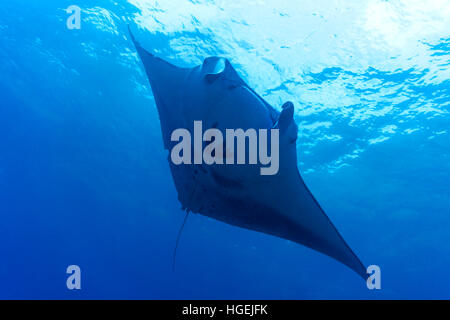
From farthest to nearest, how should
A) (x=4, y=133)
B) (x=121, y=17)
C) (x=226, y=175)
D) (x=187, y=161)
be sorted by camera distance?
(x=4, y=133), (x=121, y=17), (x=187, y=161), (x=226, y=175)

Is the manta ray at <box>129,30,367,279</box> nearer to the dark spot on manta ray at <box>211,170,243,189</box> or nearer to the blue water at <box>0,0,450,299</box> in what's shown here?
the dark spot on manta ray at <box>211,170,243,189</box>

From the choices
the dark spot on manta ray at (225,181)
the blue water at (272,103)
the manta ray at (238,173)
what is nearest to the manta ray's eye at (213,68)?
the manta ray at (238,173)

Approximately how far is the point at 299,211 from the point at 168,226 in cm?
2705

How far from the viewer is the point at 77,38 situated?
14391 millimetres

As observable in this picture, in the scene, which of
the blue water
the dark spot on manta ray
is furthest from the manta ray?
the blue water

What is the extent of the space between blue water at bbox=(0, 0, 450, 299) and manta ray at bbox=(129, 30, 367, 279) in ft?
20.7

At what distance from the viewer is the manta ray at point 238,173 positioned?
414 centimetres

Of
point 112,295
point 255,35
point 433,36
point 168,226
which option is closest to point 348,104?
point 433,36

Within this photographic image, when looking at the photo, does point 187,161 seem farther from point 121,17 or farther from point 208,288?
point 208,288

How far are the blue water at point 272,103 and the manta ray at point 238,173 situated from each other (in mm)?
6309

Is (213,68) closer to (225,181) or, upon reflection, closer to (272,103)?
(225,181)

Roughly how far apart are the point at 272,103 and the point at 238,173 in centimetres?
951

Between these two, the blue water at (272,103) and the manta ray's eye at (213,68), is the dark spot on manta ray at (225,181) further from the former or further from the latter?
the blue water at (272,103)

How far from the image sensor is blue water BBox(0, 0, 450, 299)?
1043 cm
